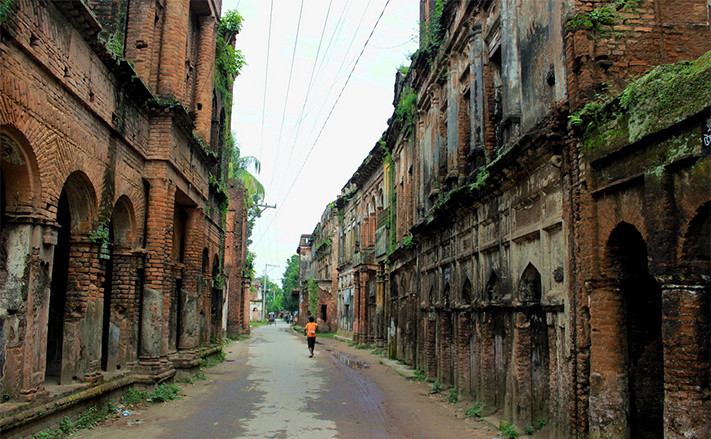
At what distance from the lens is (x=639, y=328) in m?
7.21

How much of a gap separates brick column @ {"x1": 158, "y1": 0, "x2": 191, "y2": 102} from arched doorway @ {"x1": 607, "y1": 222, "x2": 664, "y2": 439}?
10.4 metres

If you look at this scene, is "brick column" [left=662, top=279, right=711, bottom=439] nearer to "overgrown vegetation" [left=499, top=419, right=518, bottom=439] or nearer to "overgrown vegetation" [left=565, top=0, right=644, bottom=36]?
"overgrown vegetation" [left=499, top=419, right=518, bottom=439]

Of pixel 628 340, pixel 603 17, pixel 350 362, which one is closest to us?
pixel 628 340

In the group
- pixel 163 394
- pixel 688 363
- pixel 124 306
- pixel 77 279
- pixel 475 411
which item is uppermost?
pixel 77 279

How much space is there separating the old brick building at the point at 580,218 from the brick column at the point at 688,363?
12 millimetres

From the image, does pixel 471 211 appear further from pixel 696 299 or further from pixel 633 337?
pixel 696 299

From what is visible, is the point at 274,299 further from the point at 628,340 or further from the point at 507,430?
the point at 628,340

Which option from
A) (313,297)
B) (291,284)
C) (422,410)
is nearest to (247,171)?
(313,297)

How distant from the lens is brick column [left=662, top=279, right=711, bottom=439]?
5492 mm

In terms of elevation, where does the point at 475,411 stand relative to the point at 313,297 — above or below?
below

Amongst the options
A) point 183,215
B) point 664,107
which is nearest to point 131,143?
point 183,215

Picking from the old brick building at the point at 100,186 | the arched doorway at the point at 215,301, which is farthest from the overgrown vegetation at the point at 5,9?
the arched doorway at the point at 215,301

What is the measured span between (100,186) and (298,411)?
5.46 metres

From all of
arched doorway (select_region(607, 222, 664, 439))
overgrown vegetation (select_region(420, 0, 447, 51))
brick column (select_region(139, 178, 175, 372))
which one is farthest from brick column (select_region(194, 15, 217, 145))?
arched doorway (select_region(607, 222, 664, 439))
